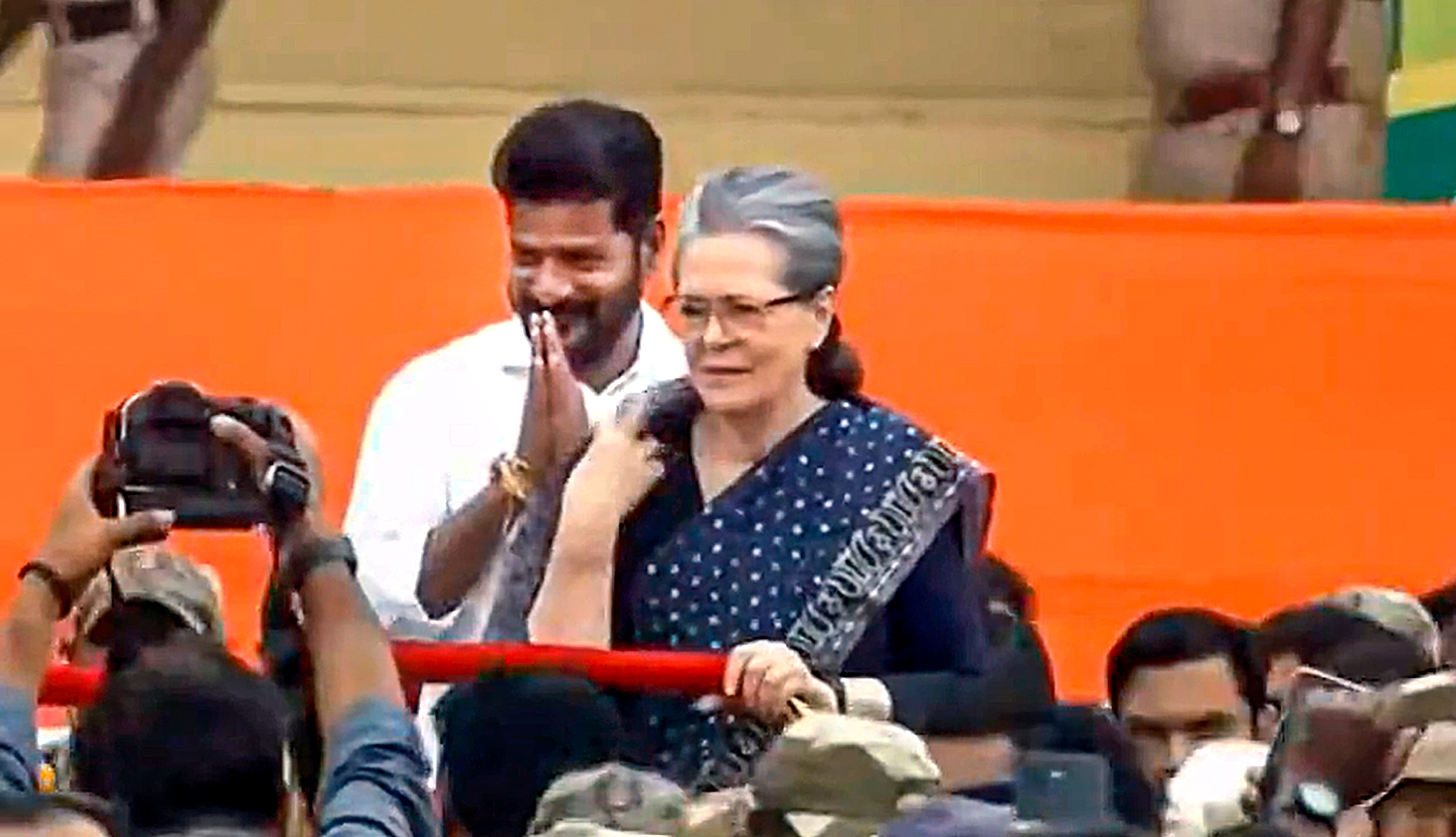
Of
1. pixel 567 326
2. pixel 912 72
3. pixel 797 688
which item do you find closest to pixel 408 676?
pixel 797 688

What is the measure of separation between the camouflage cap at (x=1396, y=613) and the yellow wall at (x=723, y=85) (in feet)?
16.9

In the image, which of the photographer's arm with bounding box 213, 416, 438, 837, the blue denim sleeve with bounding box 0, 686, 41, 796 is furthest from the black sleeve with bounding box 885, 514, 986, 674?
the blue denim sleeve with bounding box 0, 686, 41, 796

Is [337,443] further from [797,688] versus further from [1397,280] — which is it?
[797,688]

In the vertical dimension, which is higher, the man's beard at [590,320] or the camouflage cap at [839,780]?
the man's beard at [590,320]

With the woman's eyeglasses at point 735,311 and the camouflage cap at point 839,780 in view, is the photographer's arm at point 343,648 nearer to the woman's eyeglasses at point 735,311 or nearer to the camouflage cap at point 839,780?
the camouflage cap at point 839,780

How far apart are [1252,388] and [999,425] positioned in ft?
1.25

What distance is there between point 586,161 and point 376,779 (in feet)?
4.29

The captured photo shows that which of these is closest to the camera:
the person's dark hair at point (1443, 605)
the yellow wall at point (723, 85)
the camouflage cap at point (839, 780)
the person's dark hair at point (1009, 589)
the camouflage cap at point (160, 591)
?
the camouflage cap at point (839, 780)

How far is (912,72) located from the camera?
9852 millimetres

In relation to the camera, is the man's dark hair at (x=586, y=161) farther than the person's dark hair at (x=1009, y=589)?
No

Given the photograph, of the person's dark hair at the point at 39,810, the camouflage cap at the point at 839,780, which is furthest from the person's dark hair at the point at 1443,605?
the person's dark hair at the point at 39,810

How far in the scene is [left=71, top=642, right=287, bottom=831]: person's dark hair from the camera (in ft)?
9.17

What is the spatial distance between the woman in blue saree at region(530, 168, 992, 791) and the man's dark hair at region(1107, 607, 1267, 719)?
2.90ft

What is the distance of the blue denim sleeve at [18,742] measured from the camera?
280 cm
